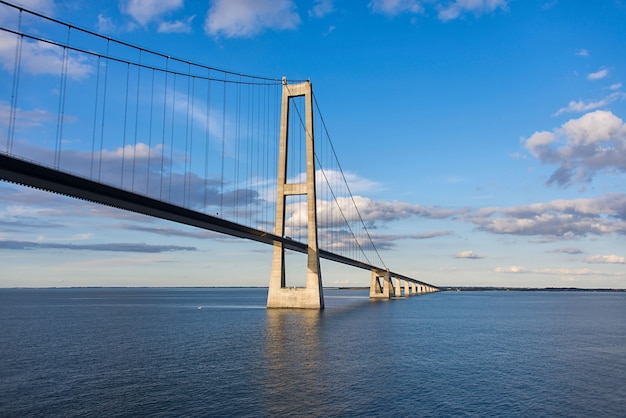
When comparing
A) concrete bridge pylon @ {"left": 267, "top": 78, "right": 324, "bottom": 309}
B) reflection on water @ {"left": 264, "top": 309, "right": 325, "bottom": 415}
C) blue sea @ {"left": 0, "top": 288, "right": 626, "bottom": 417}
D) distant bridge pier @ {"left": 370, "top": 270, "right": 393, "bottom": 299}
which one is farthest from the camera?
distant bridge pier @ {"left": 370, "top": 270, "right": 393, "bottom": 299}

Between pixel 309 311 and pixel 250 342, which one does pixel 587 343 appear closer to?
pixel 250 342

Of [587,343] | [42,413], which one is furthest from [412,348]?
[42,413]

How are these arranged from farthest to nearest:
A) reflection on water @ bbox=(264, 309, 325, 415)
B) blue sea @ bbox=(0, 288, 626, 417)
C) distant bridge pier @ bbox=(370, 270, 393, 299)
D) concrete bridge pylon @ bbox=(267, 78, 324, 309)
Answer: distant bridge pier @ bbox=(370, 270, 393, 299)
concrete bridge pylon @ bbox=(267, 78, 324, 309)
reflection on water @ bbox=(264, 309, 325, 415)
blue sea @ bbox=(0, 288, 626, 417)

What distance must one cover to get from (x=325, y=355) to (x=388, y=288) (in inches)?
4215

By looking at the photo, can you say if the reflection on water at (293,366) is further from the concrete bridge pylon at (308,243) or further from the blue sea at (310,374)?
the concrete bridge pylon at (308,243)

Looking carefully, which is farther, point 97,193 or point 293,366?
point 293,366

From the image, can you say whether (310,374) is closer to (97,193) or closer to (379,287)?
(97,193)

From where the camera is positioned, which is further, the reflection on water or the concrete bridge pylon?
the concrete bridge pylon

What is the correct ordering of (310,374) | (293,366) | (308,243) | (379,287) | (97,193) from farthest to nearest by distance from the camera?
(379,287) < (308,243) < (293,366) < (97,193) < (310,374)

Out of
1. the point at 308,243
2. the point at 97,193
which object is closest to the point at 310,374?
the point at 97,193

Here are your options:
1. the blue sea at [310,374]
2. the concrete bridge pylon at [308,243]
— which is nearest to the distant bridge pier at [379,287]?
the concrete bridge pylon at [308,243]

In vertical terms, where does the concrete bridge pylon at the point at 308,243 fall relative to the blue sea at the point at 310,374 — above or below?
above

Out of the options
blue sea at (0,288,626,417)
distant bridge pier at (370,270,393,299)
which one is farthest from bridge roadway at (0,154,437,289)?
distant bridge pier at (370,270,393,299)

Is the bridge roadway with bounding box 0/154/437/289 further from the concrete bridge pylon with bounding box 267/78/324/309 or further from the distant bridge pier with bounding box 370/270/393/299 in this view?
the distant bridge pier with bounding box 370/270/393/299
